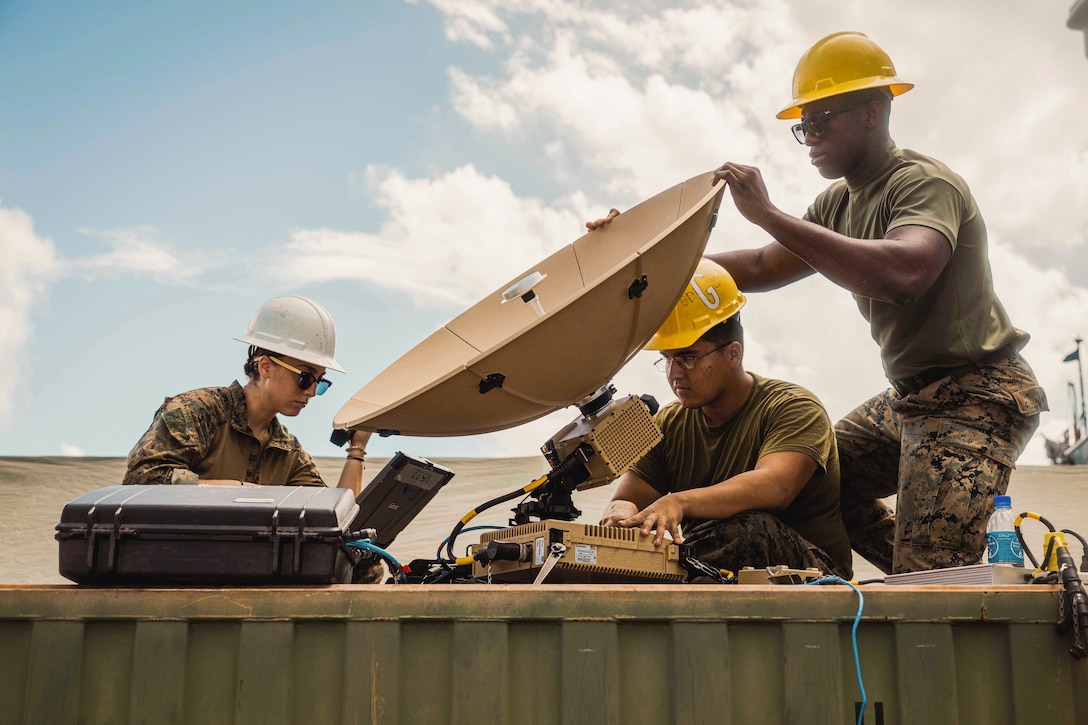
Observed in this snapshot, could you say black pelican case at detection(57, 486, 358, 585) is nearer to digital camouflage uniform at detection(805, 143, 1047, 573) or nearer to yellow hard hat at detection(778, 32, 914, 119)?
digital camouflage uniform at detection(805, 143, 1047, 573)

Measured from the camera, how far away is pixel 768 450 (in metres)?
3.85

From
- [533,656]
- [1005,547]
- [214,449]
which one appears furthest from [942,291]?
[214,449]

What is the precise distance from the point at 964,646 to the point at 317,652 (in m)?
1.59

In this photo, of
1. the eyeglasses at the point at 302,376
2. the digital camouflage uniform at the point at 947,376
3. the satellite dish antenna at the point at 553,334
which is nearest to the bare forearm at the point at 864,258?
the digital camouflage uniform at the point at 947,376

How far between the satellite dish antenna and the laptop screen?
3.10 ft

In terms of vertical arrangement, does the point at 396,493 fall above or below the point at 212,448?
below

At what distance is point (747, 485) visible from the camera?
3.67 metres

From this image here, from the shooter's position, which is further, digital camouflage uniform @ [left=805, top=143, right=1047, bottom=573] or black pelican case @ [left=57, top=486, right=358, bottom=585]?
digital camouflage uniform @ [left=805, top=143, right=1047, bottom=573]

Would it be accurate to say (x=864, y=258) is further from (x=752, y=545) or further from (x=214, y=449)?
A: (x=214, y=449)

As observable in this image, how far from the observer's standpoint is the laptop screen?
457cm

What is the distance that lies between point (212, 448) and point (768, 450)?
99.8 inches

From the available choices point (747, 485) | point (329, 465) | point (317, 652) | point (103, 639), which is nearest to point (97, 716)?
point (103, 639)

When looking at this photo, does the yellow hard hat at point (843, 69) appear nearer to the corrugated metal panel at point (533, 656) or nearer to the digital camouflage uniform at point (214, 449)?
the corrugated metal panel at point (533, 656)

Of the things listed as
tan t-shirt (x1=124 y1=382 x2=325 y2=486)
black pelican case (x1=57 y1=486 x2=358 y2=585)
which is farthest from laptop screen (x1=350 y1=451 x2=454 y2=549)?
black pelican case (x1=57 y1=486 x2=358 y2=585)
